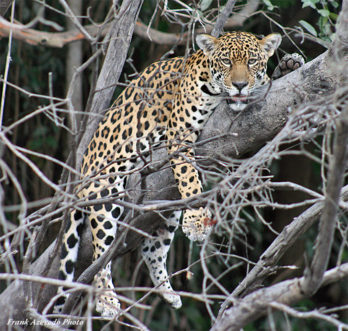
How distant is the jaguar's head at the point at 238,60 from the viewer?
157 inches

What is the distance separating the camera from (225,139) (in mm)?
3895

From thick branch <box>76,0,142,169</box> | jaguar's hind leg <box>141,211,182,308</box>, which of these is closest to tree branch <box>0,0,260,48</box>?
thick branch <box>76,0,142,169</box>

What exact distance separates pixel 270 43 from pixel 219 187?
2103mm

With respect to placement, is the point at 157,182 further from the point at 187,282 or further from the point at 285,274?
the point at 187,282

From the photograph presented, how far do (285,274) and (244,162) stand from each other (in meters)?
4.08

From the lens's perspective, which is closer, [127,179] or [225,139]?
[225,139]

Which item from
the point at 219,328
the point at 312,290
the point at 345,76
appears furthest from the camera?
the point at 345,76

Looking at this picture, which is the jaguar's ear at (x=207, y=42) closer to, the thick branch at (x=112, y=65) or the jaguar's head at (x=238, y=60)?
the jaguar's head at (x=238, y=60)

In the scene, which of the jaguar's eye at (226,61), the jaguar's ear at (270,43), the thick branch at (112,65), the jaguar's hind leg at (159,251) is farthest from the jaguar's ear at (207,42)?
the jaguar's hind leg at (159,251)

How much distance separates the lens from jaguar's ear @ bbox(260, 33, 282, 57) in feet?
13.9

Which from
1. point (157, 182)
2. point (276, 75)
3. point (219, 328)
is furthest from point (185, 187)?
point (219, 328)

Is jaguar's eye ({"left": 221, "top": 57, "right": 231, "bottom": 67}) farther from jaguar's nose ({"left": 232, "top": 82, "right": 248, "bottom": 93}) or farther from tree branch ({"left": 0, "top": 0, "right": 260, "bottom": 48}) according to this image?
tree branch ({"left": 0, "top": 0, "right": 260, "bottom": 48})

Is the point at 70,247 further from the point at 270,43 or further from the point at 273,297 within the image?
the point at 273,297

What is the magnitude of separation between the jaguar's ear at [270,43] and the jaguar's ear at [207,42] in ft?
1.06
